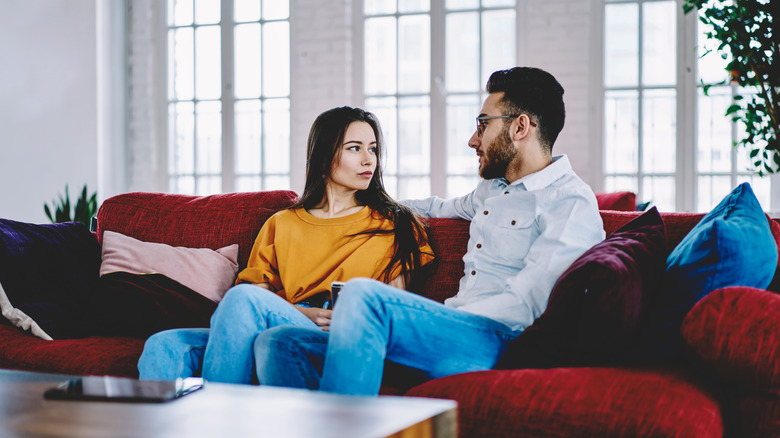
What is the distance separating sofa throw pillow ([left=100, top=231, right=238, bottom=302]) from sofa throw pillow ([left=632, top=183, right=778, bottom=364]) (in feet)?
4.56

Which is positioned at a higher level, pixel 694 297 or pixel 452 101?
pixel 452 101

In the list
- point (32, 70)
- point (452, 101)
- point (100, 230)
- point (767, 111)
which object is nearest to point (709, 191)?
point (767, 111)

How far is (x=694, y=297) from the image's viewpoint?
5.22ft

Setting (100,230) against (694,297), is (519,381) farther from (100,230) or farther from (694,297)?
(100,230)

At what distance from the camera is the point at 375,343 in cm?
156

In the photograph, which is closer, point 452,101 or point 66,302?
point 66,302

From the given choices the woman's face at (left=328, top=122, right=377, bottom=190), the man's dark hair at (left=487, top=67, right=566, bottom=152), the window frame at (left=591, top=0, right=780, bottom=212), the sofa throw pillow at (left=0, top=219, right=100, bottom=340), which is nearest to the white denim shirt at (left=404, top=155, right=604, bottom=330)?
the man's dark hair at (left=487, top=67, right=566, bottom=152)

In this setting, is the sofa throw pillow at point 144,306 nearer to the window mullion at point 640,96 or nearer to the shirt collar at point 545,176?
the shirt collar at point 545,176

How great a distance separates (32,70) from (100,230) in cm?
305

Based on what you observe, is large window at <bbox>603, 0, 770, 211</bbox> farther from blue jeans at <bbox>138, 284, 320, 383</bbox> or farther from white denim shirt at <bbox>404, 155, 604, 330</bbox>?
blue jeans at <bbox>138, 284, 320, 383</bbox>

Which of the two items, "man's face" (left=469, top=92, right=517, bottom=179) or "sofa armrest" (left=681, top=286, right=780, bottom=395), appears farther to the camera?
"man's face" (left=469, top=92, right=517, bottom=179)

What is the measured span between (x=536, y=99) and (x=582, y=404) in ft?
3.33

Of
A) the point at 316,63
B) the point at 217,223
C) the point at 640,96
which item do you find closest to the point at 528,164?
the point at 217,223

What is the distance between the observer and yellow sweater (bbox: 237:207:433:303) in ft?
7.33
